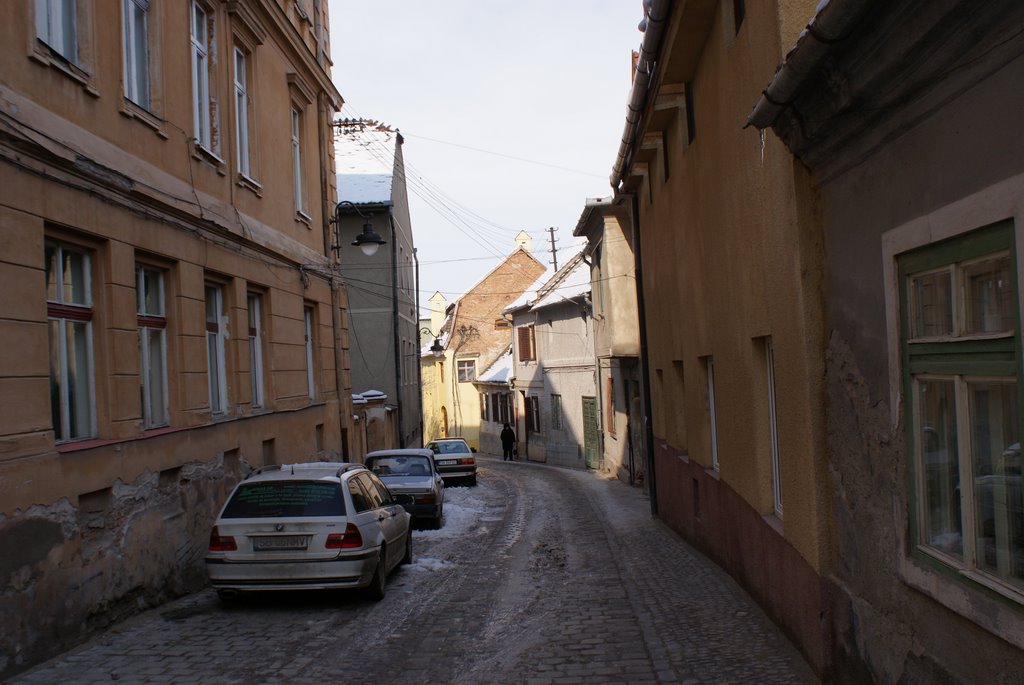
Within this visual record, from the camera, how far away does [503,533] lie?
16.9 metres

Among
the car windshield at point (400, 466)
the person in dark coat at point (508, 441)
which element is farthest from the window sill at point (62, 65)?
the person in dark coat at point (508, 441)

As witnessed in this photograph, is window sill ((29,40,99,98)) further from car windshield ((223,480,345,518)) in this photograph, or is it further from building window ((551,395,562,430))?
building window ((551,395,562,430))

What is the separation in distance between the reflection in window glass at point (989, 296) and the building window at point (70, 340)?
756 centimetres

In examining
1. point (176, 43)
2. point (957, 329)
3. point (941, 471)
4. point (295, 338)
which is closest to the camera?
point (957, 329)

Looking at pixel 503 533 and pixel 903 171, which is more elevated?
pixel 903 171

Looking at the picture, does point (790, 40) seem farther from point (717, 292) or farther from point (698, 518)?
point (698, 518)

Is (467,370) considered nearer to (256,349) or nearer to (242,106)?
(256,349)

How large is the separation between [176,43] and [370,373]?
67.9 feet

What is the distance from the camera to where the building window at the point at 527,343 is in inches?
1598

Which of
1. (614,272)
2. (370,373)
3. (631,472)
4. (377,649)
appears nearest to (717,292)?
(377,649)

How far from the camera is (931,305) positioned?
4.56 meters

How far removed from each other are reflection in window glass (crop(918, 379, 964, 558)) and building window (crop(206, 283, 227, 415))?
1033cm

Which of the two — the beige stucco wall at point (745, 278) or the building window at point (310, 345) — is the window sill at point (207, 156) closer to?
the building window at point (310, 345)

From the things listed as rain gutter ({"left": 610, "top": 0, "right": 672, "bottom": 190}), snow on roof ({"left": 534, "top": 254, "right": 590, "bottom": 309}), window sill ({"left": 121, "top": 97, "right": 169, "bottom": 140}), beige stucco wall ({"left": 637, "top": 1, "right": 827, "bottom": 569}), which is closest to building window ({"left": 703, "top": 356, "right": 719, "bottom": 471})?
beige stucco wall ({"left": 637, "top": 1, "right": 827, "bottom": 569})
